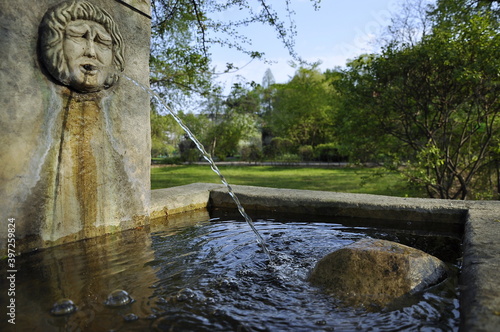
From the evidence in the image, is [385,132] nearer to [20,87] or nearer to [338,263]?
[338,263]

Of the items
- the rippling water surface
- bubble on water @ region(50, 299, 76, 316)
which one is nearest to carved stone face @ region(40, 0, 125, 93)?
the rippling water surface

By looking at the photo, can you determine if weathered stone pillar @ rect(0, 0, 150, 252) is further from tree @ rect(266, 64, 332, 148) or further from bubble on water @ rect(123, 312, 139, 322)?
tree @ rect(266, 64, 332, 148)

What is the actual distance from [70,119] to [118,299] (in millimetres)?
1721

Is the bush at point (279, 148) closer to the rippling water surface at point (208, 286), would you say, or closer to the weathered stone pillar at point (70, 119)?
the weathered stone pillar at point (70, 119)

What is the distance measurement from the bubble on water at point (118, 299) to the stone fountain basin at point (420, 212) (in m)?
1.59

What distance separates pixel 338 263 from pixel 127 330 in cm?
126

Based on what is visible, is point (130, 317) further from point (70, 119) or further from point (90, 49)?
point (90, 49)

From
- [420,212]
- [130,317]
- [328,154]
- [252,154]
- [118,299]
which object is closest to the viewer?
[130,317]

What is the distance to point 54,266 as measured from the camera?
98.6 inches

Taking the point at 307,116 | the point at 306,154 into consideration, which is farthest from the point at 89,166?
the point at 307,116

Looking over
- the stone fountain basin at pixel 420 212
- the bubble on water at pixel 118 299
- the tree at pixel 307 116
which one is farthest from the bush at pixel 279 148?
the bubble on water at pixel 118 299

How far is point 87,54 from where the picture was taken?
3.01 metres

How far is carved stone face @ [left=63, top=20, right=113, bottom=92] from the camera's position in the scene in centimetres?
289

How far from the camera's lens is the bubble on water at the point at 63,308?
180 centimetres
